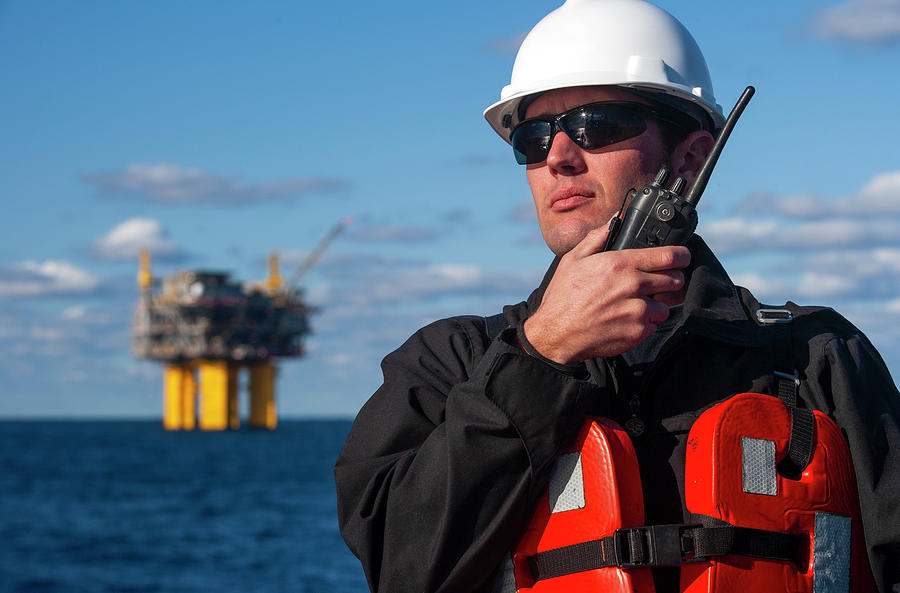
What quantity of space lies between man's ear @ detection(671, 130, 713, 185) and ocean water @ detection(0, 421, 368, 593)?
73.2 feet

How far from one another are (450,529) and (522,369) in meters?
0.37

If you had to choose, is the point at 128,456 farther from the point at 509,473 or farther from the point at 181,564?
the point at 509,473

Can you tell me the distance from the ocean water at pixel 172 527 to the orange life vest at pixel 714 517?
2266cm

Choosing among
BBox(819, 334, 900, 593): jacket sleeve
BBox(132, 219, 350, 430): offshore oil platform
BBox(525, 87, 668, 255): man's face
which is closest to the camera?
BBox(819, 334, 900, 593): jacket sleeve

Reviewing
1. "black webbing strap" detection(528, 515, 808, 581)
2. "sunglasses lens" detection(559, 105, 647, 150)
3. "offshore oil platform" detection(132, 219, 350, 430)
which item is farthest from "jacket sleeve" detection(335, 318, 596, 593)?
"offshore oil platform" detection(132, 219, 350, 430)

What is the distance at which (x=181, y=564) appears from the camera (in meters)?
28.6

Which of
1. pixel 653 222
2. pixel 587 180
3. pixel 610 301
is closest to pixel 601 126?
pixel 587 180

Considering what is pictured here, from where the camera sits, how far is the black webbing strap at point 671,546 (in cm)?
220

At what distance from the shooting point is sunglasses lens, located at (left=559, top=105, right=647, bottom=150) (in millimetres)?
2781

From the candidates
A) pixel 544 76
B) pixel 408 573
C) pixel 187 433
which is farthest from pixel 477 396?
pixel 187 433

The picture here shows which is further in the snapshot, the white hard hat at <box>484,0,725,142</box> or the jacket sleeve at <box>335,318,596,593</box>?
the white hard hat at <box>484,0,725,142</box>

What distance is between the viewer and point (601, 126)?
110 inches

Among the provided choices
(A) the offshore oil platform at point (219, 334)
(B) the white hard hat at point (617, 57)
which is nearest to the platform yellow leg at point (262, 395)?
(A) the offshore oil platform at point (219, 334)

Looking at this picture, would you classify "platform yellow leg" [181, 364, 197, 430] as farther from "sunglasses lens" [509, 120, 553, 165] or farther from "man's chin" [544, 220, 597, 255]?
"man's chin" [544, 220, 597, 255]
